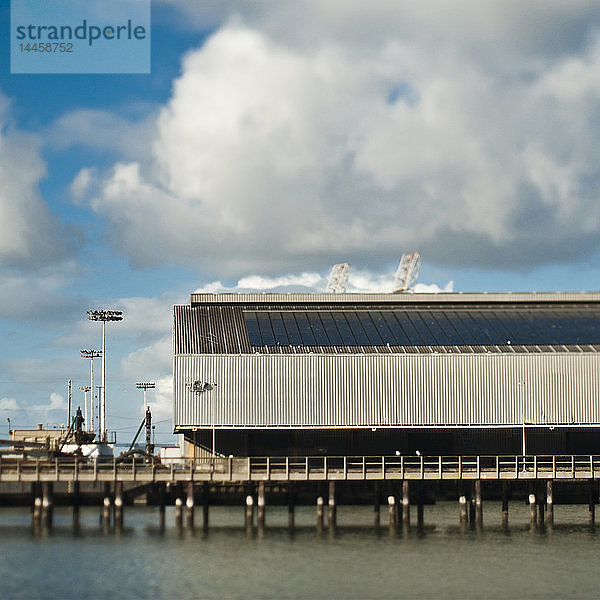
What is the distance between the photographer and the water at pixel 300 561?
54250 millimetres

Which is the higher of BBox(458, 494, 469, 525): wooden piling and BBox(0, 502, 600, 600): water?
BBox(458, 494, 469, 525): wooden piling

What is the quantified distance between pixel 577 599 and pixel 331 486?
2457 centimetres

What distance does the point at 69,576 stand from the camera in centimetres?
5631

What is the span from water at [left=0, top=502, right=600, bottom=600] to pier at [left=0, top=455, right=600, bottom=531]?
1.42 meters

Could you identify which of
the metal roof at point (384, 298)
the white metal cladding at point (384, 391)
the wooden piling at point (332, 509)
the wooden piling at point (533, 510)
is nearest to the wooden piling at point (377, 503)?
the wooden piling at point (332, 509)

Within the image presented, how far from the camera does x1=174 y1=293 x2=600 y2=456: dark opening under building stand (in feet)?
291

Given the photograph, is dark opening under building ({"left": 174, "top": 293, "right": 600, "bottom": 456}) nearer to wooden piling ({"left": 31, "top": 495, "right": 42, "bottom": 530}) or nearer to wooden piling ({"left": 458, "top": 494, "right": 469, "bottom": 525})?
wooden piling ({"left": 458, "top": 494, "right": 469, "bottom": 525})

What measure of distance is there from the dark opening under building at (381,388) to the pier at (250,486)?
5156 mm

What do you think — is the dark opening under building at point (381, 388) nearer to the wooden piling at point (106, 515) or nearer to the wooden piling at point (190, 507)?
the wooden piling at point (106, 515)

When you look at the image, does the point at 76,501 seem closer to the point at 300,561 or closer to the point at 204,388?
the point at 204,388

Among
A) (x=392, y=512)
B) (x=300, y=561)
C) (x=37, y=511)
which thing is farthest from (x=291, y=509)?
(x=37, y=511)

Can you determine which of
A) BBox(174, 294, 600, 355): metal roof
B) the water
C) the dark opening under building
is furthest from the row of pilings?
BBox(174, 294, 600, 355): metal roof

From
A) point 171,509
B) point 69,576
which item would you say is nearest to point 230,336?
point 171,509

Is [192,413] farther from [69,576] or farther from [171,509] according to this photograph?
[69,576]
